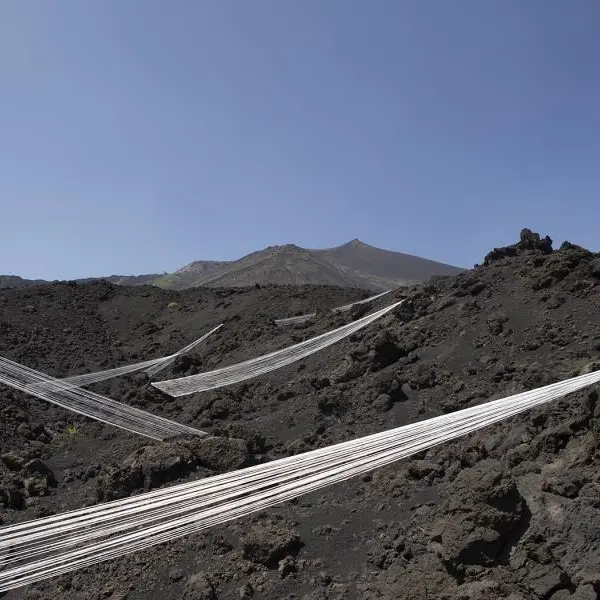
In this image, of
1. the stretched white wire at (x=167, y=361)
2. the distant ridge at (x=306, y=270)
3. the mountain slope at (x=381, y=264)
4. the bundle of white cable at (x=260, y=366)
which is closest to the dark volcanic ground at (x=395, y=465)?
the bundle of white cable at (x=260, y=366)

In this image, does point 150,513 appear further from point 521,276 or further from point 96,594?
point 521,276

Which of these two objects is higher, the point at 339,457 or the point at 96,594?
the point at 339,457

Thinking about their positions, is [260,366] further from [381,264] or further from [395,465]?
[381,264]

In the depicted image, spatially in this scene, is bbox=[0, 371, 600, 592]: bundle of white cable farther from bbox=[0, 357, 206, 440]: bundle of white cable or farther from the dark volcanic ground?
bbox=[0, 357, 206, 440]: bundle of white cable

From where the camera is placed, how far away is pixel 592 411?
18.9 ft

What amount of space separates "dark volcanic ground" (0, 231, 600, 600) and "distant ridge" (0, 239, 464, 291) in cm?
2887

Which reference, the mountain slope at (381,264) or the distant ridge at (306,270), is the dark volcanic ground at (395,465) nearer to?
the distant ridge at (306,270)

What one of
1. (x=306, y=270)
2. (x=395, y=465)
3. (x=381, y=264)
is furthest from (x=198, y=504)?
(x=381, y=264)

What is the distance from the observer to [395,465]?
7.29 meters

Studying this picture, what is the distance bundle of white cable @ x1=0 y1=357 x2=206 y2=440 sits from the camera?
11.3m

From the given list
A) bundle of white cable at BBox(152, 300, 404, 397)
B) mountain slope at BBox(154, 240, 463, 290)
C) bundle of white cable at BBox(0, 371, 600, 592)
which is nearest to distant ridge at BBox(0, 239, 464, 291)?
mountain slope at BBox(154, 240, 463, 290)

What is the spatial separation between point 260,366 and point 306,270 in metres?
35.9

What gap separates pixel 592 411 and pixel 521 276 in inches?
297

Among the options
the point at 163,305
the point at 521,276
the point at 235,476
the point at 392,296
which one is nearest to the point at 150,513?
the point at 235,476
